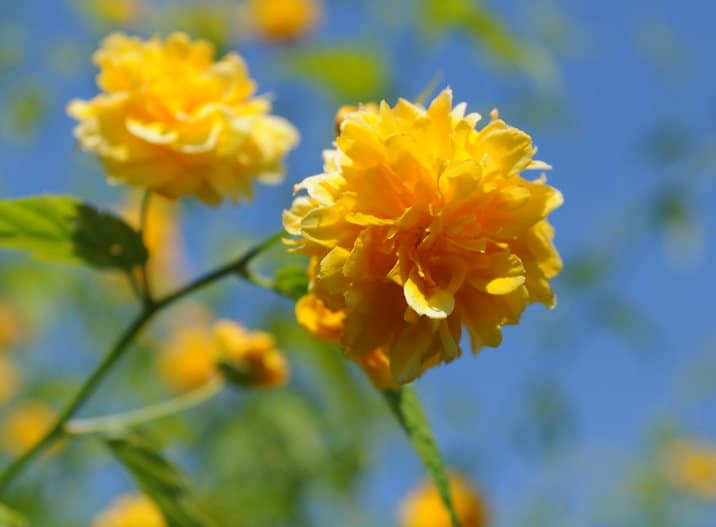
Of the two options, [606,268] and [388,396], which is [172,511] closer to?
[388,396]

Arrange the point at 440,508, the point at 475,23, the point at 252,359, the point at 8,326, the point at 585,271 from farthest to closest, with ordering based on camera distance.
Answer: the point at 8,326
the point at 585,271
the point at 440,508
the point at 475,23
the point at 252,359

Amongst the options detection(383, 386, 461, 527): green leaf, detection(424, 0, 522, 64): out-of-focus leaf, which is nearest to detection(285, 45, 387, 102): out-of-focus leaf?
detection(424, 0, 522, 64): out-of-focus leaf

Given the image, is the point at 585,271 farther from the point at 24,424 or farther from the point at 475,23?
the point at 24,424

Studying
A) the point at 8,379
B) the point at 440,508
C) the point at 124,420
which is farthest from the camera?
the point at 8,379

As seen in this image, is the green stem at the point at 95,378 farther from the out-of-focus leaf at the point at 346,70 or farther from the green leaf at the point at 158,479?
the out-of-focus leaf at the point at 346,70

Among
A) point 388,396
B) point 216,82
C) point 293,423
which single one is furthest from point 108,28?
point 388,396

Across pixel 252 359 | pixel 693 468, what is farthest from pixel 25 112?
pixel 693 468

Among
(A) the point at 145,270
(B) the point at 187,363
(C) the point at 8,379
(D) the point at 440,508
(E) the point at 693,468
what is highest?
(A) the point at 145,270
